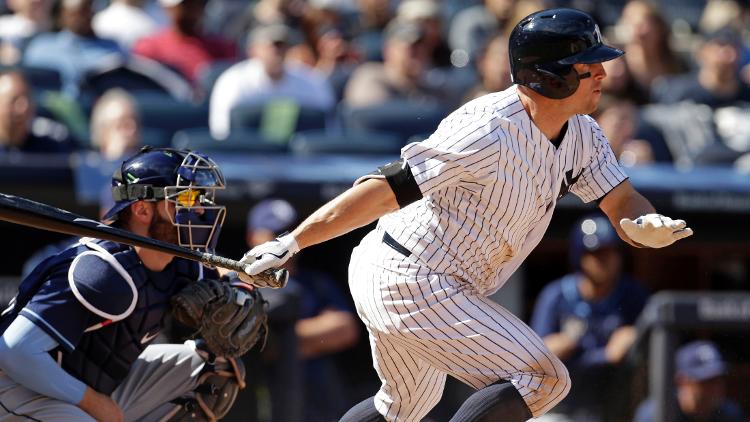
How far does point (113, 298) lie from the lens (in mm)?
3783

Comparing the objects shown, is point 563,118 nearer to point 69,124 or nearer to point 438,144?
point 438,144

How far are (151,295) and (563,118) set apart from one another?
1333 millimetres

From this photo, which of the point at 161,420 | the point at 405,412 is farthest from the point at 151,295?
the point at 405,412

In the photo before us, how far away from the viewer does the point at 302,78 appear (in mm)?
7793

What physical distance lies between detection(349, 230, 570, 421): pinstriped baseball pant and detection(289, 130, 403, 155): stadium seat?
317cm

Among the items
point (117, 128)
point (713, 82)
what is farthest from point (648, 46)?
point (117, 128)

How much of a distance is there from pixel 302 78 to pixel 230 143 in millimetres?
1092

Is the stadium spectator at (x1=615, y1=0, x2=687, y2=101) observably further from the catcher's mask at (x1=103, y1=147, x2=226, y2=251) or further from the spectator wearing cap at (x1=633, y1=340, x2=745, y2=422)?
the catcher's mask at (x1=103, y1=147, x2=226, y2=251)

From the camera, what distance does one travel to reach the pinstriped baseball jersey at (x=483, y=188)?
3.61 metres

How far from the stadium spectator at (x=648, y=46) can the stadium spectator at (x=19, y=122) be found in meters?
3.82

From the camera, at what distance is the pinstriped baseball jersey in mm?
3611

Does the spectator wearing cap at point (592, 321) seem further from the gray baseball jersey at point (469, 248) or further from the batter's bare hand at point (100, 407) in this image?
the batter's bare hand at point (100, 407)

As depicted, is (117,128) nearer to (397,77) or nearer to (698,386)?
(397,77)

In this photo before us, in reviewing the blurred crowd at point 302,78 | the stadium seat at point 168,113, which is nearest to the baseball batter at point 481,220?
the blurred crowd at point 302,78
